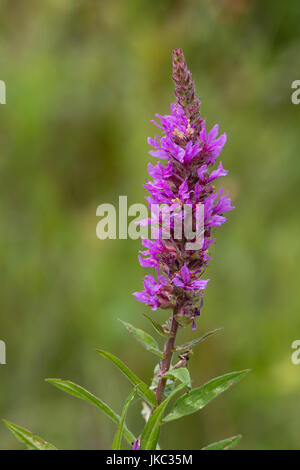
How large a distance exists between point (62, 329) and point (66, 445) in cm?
71

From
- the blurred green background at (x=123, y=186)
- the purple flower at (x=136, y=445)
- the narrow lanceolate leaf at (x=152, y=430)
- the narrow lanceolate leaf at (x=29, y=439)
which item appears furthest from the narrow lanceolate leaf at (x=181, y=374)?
the blurred green background at (x=123, y=186)

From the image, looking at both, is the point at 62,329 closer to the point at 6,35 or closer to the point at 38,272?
the point at 38,272

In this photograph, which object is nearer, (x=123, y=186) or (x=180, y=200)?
(x=180, y=200)

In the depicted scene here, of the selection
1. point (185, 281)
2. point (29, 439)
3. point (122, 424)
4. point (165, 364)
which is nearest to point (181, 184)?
point (185, 281)

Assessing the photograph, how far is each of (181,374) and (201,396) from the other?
0.17 m

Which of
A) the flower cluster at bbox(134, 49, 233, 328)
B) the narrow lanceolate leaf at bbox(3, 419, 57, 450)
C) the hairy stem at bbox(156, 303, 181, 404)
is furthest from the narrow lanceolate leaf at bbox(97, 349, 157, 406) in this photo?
the narrow lanceolate leaf at bbox(3, 419, 57, 450)

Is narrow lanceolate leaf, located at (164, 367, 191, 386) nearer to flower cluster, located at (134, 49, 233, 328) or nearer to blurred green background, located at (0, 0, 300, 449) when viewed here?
flower cluster, located at (134, 49, 233, 328)

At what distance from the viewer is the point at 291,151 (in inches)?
152

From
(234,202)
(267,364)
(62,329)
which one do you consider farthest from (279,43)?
(62,329)

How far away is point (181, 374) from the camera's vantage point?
52.0 inches

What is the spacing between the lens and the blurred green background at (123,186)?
11.6 feet

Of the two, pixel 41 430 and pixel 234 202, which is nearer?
pixel 41 430

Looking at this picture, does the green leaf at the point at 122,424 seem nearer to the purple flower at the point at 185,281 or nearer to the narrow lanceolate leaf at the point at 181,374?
the narrow lanceolate leaf at the point at 181,374

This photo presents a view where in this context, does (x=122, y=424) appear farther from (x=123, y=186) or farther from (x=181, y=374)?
(x=123, y=186)
